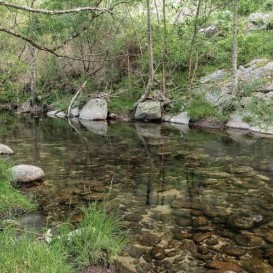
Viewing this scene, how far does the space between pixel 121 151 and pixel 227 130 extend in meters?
6.14

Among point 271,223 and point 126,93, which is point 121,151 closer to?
point 271,223

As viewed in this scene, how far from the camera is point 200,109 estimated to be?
746 inches

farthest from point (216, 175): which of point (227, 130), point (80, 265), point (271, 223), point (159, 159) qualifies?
point (227, 130)

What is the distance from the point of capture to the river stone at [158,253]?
5422 mm

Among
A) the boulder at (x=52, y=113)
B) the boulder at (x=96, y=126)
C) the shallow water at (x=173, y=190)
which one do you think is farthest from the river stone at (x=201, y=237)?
the boulder at (x=52, y=113)

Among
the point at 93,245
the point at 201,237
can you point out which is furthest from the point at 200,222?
the point at 93,245

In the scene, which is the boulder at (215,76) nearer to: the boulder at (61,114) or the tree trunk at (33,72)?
the boulder at (61,114)

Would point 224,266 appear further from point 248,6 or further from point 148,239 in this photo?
point 248,6

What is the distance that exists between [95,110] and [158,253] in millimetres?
18255

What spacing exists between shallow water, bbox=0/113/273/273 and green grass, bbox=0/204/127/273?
1.60 feet

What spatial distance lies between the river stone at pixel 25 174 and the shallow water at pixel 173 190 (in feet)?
0.98

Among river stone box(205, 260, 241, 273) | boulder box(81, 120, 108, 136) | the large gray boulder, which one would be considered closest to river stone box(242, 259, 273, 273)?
river stone box(205, 260, 241, 273)

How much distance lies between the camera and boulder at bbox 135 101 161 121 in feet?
68.1

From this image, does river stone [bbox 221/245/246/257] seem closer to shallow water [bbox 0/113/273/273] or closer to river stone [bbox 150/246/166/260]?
shallow water [bbox 0/113/273/273]
